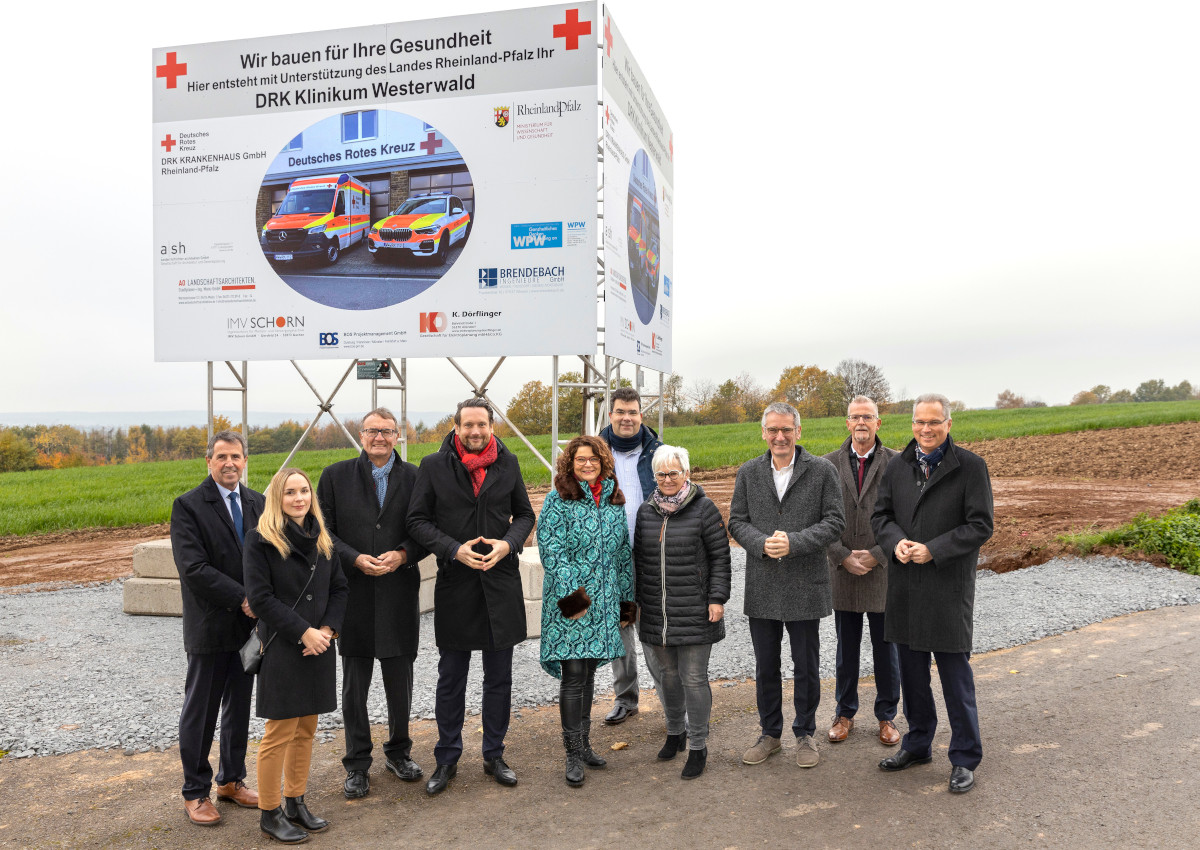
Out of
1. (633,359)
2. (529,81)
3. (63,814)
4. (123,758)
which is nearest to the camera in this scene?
(63,814)

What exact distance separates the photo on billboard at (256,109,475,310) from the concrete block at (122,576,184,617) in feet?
11.8

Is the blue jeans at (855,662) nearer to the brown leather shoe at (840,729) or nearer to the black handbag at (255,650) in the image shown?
the brown leather shoe at (840,729)

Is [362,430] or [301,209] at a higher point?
[301,209]

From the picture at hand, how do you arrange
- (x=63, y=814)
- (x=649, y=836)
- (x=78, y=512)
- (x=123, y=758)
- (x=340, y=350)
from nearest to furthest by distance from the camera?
(x=649, y=836)
(x=63, y=814)
(x=123, y=758)
(x=340, y=350)
(x=78, y=512)

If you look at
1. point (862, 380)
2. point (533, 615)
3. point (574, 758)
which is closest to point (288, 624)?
point (574, 758)

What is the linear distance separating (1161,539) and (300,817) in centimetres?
1042

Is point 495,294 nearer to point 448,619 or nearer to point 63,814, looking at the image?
point 448,619

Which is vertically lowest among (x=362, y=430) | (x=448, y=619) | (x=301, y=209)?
(x=448, y=619)

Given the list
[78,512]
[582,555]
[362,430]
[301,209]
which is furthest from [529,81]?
[78,512]

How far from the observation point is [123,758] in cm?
486

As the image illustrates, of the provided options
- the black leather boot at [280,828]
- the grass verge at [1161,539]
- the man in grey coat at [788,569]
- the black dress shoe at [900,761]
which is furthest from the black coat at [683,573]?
the grass verge at [1161,539]

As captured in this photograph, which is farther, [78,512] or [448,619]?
[78,512]

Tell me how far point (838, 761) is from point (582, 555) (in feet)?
6.07

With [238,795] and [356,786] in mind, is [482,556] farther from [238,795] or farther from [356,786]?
[238,795]
